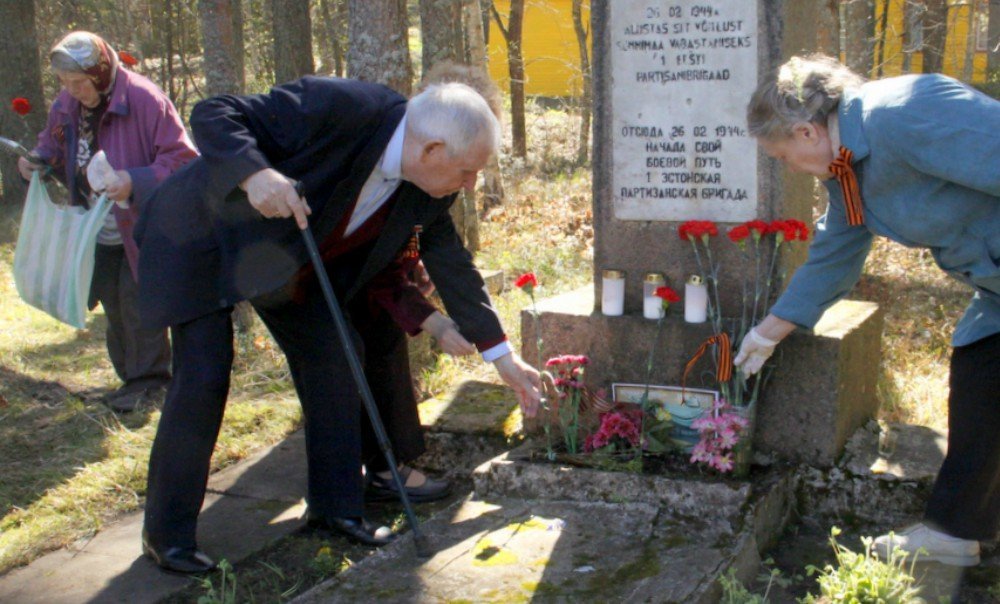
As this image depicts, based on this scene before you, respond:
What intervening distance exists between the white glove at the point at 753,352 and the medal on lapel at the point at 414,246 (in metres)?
1.17

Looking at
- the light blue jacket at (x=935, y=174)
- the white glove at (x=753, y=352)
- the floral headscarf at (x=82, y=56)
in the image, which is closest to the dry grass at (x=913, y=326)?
the white glove at (x=753, y=352)

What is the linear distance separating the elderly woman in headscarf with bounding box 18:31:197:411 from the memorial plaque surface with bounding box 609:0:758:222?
7.34 feet

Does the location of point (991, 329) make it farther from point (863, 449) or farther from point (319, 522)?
point (319, 522)

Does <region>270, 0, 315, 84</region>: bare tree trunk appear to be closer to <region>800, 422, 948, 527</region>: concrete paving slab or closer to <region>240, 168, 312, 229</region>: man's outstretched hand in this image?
<region>240, 168, 312, 229</region>: man's outstretched hand

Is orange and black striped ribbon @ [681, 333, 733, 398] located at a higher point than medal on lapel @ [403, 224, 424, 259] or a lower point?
lower

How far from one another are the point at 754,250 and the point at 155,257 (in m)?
2.09

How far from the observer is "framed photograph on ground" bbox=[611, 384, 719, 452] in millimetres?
3799

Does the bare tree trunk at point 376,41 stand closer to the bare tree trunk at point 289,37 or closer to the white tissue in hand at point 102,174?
the white tissue in hand at point 102,174

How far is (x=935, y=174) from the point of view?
2.69 meters

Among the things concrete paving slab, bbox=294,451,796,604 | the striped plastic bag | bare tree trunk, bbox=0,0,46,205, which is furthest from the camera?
bare tree trunk, bbox=0,0,46,205

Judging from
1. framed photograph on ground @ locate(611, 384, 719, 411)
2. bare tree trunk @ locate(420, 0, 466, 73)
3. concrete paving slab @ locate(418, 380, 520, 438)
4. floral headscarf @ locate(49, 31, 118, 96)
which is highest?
bare tree trunk @ locate(420, 0, 466, 73)

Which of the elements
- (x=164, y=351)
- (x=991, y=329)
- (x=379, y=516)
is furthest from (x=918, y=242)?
(x=164, y=351)

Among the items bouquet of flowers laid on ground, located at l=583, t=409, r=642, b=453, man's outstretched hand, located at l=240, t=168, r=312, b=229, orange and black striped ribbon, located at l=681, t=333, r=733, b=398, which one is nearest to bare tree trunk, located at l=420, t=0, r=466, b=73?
bouquet of flowers laid on ground, located at l=583, t=409, r=642, b=453

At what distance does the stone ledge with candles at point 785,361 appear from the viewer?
363 cm
